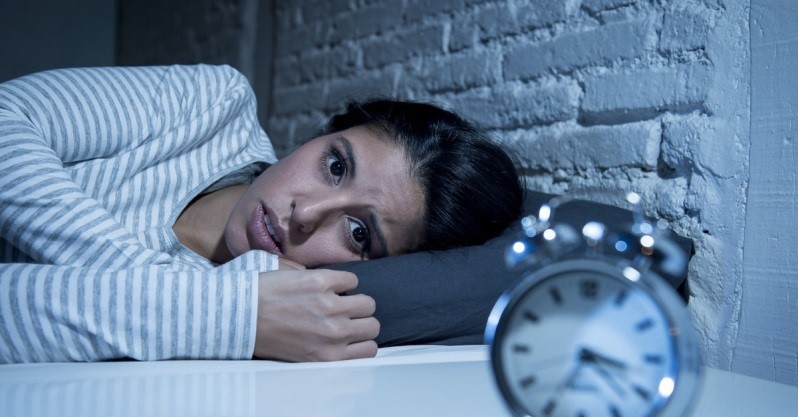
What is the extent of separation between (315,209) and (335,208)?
3cm

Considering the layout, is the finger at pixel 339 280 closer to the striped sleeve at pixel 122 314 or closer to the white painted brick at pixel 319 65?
the striped sleeve at pixel 122 314

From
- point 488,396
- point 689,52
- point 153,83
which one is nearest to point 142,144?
point 153,83

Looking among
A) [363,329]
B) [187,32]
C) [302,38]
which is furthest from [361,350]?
[187,32]

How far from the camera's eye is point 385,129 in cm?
134

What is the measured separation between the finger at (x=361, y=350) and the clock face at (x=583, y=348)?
0.42m

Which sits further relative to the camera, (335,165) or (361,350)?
(335,165)

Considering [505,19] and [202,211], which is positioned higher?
[505,19]

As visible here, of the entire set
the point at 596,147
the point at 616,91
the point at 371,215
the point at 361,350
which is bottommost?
the point at 361,350

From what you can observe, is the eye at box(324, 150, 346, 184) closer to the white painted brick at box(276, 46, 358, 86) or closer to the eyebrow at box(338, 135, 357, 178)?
the eyebrow at box(338, 135, 357, 178)

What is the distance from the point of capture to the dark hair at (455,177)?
127 centimetres

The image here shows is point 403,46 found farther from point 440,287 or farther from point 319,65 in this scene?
point 440,287

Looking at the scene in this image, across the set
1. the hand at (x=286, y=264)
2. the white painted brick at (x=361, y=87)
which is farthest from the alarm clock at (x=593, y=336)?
the white painted brick at (x=361, y=87)

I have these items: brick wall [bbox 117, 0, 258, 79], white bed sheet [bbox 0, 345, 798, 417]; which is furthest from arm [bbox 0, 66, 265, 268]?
brick wall [bbox 117, 0, 258, 79]

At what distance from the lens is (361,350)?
1.01 metres
